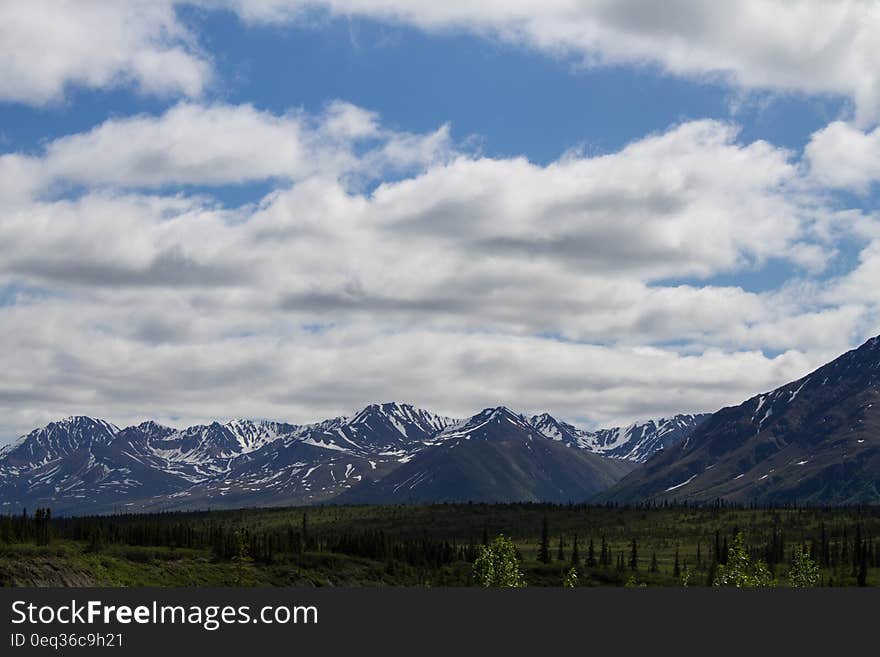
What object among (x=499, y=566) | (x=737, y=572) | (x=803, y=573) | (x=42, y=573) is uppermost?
(x=737, y=572)

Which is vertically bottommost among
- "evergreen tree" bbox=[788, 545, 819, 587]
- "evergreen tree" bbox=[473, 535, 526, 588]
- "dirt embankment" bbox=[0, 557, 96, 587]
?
"evergreen tree" bbox=[788, 545, 819, 587]

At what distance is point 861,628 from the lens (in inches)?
2483

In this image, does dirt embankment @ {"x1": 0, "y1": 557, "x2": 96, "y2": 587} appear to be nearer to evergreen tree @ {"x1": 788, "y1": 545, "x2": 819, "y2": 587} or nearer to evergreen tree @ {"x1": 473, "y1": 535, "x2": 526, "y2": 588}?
evergreen tree @ {"x1": 473, "y1": 535, "x2": 526, "y2": 588}

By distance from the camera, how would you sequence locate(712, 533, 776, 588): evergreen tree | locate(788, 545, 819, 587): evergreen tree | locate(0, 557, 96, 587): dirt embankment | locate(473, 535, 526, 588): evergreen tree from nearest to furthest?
locate(712, 533, 776, 588): evergreen tree → locate(473, 535, 526, 588): evergreen tree → locate(0, 557, 96, 587): dirt embankment → locate(788, 545, 819, 587): evergreen tree

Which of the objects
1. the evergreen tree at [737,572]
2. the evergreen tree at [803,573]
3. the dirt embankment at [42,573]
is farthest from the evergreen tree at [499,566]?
the evergreen tree at [803,573]

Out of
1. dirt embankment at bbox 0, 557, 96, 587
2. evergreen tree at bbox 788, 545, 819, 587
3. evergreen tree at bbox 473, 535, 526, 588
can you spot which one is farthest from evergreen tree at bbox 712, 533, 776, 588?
dirt embankment at bbox 0, 557, 96, 587

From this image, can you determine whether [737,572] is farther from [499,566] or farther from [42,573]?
[42,573]

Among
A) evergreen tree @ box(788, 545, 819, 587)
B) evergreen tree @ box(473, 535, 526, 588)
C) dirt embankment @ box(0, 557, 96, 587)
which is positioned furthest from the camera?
evergreen tree @ box(788, 545, 819, 587)

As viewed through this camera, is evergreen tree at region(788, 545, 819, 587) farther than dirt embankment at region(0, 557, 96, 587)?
Yes

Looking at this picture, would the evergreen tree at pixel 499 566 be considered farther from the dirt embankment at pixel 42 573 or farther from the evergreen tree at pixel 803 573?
the evergreen tree at pixel 803 573

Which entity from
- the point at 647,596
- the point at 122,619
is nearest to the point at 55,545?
the point at 122,619

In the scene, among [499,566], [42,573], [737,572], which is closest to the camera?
[737,572]

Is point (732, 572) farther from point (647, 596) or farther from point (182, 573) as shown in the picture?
point (182, 573)

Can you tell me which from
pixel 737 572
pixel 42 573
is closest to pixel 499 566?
pixel 737 572
